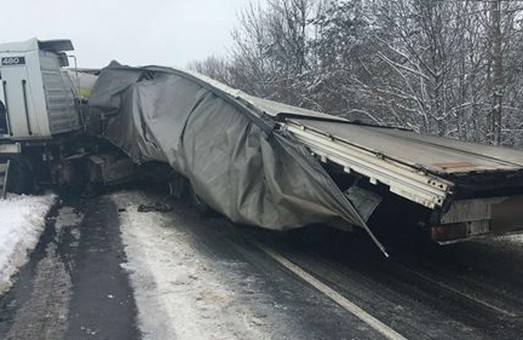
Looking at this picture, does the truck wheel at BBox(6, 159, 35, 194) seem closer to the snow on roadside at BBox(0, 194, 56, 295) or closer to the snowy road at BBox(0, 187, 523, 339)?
the snow on roadside at BBox(0, 194, 56, 295)

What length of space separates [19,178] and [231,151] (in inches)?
260

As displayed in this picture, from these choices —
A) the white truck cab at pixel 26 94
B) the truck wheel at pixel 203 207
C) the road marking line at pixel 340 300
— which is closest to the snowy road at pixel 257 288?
the road marking line at pixel 340 300

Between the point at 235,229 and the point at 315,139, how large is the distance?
8.43 feet

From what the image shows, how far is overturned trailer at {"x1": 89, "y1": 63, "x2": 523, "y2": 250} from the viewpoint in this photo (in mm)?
5102

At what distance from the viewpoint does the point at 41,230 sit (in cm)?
852

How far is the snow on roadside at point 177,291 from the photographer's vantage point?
4453 mm

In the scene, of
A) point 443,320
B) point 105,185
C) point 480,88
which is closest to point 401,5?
point 480,88

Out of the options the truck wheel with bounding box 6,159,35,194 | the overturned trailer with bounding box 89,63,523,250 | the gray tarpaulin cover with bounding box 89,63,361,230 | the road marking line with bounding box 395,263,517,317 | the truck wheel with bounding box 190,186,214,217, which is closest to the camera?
the road marking line with bounding box 395,263,517,317

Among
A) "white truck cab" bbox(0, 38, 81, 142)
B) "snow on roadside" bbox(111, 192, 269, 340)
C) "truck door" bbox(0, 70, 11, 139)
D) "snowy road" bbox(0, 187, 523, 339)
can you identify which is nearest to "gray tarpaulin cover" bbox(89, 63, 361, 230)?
"snowy road" bbox(0, 187, 523, 339)

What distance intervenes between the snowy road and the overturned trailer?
0.54m

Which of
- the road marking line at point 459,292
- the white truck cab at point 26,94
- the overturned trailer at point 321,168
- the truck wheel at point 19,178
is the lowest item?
the road marking line at point 459,292

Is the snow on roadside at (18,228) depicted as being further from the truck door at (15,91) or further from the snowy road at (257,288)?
the truck door at (15,91)

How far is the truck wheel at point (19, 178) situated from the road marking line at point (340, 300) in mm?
7327

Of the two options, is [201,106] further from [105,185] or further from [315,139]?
[105,185]
